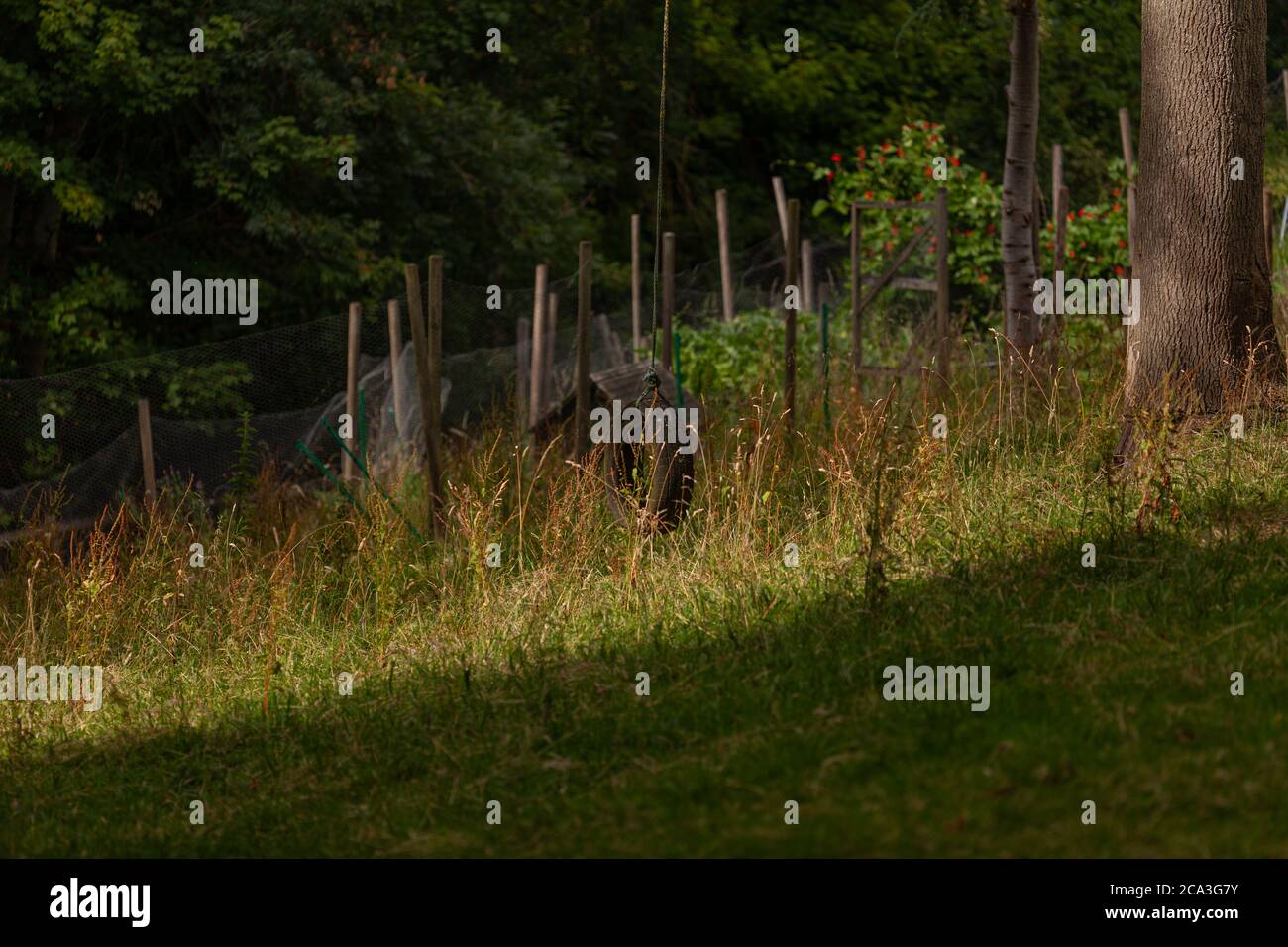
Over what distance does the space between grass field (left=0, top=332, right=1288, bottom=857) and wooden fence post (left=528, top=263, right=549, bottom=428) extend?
3.94m

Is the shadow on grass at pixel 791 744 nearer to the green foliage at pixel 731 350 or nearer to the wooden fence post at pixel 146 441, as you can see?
the wooden fence post at pixel 146 441

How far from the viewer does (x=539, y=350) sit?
520 inches

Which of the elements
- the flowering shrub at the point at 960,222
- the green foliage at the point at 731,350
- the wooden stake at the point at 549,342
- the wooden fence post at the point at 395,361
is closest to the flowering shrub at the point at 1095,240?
the flowering shrub at the point at 960,222

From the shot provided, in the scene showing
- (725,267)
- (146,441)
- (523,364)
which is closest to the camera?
(146,441)

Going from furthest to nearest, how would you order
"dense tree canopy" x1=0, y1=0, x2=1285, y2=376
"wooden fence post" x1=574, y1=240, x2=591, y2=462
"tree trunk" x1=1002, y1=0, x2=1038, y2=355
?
"dense tree canopy" x1=0, y1=0, x2=1285, y2=376, "tree trunk" x1=1002, y1=0, x2=1038, y2=355, "wooden fence post" x1=574, y1=240, x2=591, y2=462

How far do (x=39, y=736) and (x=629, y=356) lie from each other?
30.4ft

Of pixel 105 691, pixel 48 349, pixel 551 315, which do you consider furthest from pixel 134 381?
pixel 105 691

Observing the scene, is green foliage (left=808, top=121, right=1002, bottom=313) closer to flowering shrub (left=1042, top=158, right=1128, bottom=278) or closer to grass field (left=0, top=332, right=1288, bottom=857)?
flowering shrub (left=1042, top=158, right=1128, bottom=278)

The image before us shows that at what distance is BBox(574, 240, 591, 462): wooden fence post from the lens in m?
9.65

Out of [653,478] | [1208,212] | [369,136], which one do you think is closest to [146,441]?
[653,478]
